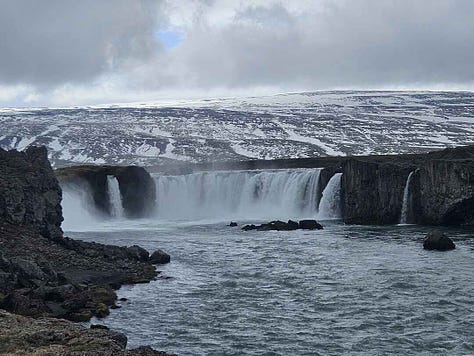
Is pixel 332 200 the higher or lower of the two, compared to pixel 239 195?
lower

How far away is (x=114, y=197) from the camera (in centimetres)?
8156

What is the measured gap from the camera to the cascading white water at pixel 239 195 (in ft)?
253

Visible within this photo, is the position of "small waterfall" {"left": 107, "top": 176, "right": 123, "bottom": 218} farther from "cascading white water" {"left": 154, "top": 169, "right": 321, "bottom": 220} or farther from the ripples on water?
the ripples on water

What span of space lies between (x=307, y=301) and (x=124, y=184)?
190 ft

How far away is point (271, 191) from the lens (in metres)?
80.9

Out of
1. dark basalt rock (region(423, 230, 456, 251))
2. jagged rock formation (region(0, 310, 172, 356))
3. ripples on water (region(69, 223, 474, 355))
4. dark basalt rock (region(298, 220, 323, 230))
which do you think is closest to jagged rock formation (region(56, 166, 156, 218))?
dark basalt rock (region(298, 220, 323, 230))

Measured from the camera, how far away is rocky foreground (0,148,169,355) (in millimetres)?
16875

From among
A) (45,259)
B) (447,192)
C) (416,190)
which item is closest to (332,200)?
(416,190)

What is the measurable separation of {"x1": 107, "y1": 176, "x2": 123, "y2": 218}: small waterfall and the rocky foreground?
2598cm

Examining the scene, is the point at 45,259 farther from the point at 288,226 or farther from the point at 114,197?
the point at 114,197

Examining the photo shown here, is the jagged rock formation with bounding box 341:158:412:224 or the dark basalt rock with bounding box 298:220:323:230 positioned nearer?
the dark basalt rock with bounding box 298:220:323:230

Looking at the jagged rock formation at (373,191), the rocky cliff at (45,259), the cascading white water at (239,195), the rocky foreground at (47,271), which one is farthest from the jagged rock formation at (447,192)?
the rocky cliff at (45,259)

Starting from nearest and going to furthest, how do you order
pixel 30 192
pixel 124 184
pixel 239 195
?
pixel 30 192, pixel 124 184, pixel 239 195

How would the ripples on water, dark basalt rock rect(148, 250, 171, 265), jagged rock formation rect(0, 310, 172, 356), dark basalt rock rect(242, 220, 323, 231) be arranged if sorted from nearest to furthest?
1. jagged rock formation rect(0, 310, 172, 356)
2. the ripples on water
3. dark basalt rock rect(148, 250, 171, 265)
4. dark basalt rock rect(242, 220, 323, 231)
